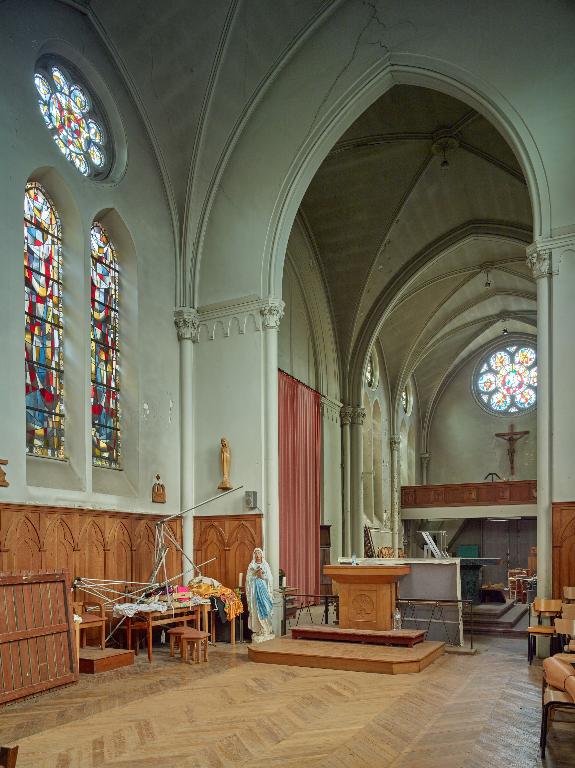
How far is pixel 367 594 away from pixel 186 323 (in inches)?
256

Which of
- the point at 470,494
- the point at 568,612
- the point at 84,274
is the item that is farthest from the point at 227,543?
the point at 470,494

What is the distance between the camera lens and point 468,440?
33625 millimetres

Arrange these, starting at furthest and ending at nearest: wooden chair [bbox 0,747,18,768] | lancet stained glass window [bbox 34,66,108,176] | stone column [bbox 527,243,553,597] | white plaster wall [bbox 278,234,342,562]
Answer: white plaster wall [bbox 278,234,342,562] < lancet stained glass window [bbox 34,66,108,176] < stone column [bbox 527,243,553,597] < wooden chair [bbox 0,747,18,768]

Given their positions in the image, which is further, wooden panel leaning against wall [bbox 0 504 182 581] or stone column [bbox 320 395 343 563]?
stone column [bbox 320 395 343 563]

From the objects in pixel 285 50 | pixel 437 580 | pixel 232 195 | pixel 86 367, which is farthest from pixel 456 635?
pixel 285 50

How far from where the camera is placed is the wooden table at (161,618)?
11078 millimetres

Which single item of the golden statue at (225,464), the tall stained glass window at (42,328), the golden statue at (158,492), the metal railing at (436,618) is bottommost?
the metal railing at (436,618)

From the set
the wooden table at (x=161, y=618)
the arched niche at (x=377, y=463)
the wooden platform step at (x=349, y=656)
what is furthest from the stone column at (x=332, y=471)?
the wooden platform step at (x=349, y=656)

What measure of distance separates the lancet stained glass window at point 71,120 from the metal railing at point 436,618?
926cm

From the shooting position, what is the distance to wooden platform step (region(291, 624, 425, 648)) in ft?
36.1

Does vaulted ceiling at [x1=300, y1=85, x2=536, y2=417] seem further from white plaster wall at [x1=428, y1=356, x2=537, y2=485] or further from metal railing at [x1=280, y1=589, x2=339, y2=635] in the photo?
metal railing at [x1=280, y1=589, x2=339, y2=635]

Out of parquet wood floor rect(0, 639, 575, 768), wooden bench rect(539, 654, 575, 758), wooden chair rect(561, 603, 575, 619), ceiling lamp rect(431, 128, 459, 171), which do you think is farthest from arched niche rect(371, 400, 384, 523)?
wooden bench rect(539, 654, 575, 758)

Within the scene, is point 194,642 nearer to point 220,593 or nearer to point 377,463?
point 220,593

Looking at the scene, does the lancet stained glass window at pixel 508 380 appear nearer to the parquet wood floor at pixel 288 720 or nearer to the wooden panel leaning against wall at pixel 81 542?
the wooden panel leaning against wall at pixel 81 542
